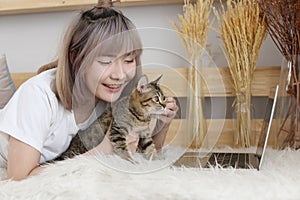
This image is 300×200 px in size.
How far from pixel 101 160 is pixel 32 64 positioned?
3.09 ft

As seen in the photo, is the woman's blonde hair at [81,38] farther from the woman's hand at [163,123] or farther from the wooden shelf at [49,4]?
the wooden shelf at [49,4]

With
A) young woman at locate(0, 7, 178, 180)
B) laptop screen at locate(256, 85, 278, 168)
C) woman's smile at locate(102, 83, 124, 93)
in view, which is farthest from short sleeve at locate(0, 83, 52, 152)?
laptop screen at locate(256, 85, 278, 168)

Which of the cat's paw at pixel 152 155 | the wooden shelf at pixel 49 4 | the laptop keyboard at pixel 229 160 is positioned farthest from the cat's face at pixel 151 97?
the wooden shelf at pixel 49 4

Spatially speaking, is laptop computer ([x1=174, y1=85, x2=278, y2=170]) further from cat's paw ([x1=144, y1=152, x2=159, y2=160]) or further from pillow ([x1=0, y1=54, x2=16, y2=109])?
pillow ([x1=0, y1=54, x2=16, y2=109])

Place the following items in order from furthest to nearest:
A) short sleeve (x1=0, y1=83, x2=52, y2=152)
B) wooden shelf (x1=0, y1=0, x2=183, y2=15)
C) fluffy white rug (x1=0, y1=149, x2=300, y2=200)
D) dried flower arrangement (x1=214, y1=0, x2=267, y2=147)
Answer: wooden shelf (x1=0, y1=0, x2=183, y2=15) → dried flower arrangement (x1=214, y1=0, x2=267, y2=147) → short sleeve (x1=0, y1=83, x2=52, y2=152) → fluffy white rug (x1=0, y1=149, x2=300, y2=200)

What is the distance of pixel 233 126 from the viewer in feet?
4.86

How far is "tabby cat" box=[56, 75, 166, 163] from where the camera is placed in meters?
1.05

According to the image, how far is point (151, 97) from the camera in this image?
1050 mm

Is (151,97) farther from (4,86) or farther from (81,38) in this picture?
(4,86)

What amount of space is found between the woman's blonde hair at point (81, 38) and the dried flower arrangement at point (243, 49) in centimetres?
43

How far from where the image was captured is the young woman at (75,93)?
106 centimetres

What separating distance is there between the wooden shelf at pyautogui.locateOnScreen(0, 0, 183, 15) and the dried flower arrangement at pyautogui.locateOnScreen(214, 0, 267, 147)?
11.2 inches

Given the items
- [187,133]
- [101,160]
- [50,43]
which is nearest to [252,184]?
[187,133]

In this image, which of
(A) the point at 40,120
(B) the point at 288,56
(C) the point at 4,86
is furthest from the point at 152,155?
(C) the point at 4,86
